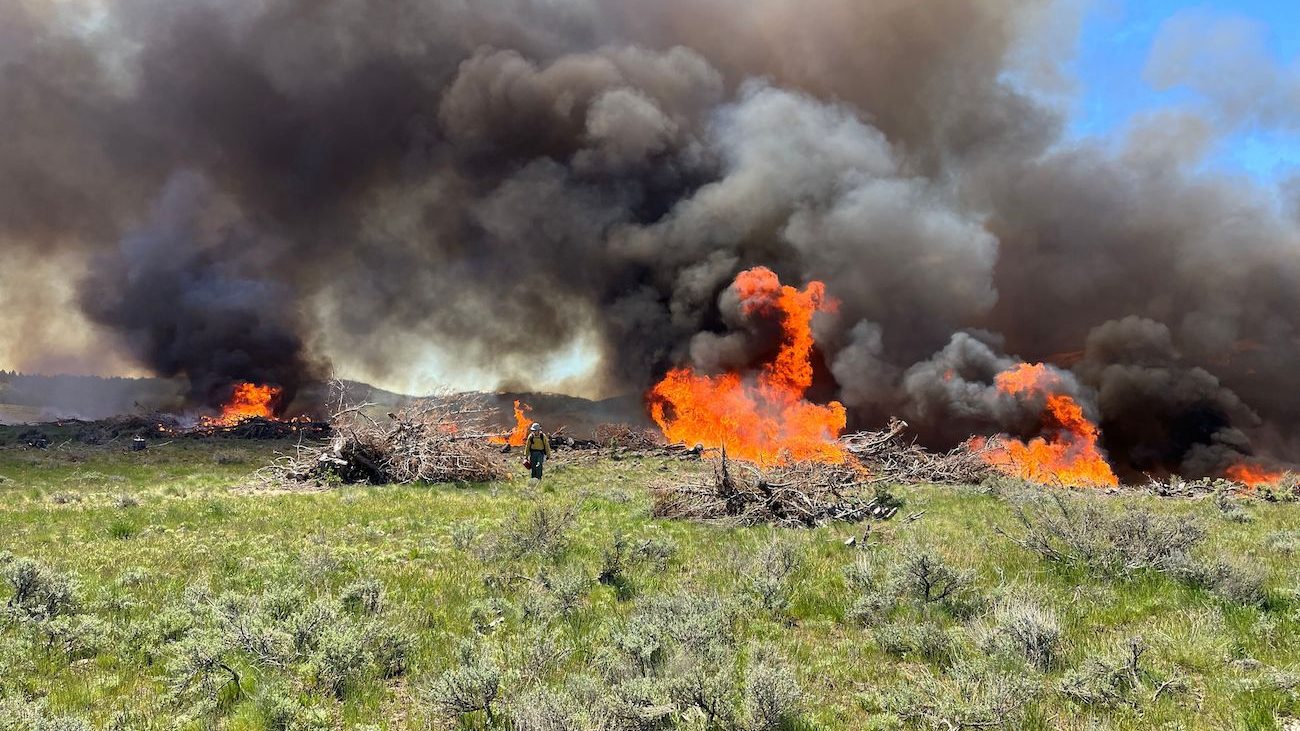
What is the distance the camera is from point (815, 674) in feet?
18.8

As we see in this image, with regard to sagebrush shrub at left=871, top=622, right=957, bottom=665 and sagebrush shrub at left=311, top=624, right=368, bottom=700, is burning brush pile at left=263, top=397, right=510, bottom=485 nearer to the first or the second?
sagebrush shrub at left=311, top=624, right=368, bottom=700

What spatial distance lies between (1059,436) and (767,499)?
30.0 meters

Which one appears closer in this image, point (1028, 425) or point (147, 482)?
point (147, 482)

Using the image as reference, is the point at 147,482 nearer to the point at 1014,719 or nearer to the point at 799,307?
the point at 1014,719

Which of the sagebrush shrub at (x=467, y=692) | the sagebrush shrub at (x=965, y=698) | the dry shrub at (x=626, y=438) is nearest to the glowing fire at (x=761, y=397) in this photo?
the dry shrub at (x=626, y=438)

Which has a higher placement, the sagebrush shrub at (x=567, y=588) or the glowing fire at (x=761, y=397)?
the glowing fire at (x=761, y=397)

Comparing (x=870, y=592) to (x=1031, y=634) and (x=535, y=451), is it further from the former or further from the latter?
(x=535, y=451)

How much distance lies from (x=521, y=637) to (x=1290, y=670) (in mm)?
6534

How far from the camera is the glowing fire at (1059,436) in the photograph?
112 ft

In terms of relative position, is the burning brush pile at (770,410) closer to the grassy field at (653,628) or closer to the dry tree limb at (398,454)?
the grassy field at (653,628)

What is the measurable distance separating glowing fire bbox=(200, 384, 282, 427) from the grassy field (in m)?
48.4

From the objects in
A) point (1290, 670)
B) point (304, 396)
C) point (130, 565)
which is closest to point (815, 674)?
point (1290, 670)

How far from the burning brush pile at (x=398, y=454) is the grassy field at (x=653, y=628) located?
10.1 meters

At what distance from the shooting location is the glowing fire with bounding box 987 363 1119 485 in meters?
34.0
